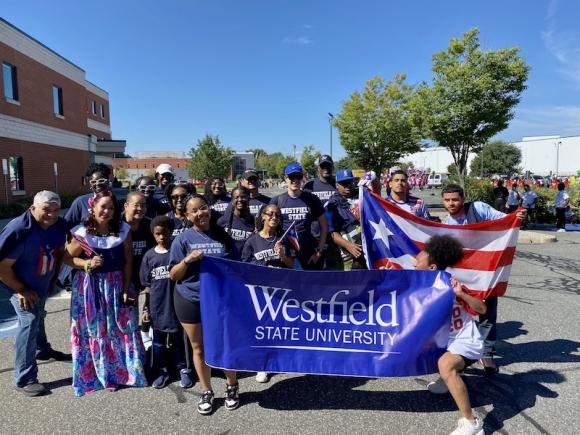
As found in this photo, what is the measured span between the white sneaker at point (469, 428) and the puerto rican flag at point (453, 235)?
1213mm

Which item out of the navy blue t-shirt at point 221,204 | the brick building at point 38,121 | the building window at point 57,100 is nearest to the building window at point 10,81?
the brick building at point 38,121

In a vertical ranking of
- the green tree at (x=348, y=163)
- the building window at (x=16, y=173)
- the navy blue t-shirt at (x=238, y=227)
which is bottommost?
the navy blue t-shirt at (x=238, y=227)

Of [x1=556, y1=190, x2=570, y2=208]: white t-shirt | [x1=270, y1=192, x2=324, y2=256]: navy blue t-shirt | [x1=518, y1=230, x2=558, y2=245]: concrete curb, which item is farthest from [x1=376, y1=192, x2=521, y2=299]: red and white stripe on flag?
[x1=556, y1=190, x2=570, y2=208]: white t-shirt

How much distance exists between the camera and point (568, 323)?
17.5ft

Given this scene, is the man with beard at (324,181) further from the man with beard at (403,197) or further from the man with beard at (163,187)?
the man with beard at (163,187)

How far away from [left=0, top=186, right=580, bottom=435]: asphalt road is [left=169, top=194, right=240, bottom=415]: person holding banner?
148 mm

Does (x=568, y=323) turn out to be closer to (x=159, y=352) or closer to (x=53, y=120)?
(x=159, y=352)

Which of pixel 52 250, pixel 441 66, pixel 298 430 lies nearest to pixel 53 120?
pixel 441 66

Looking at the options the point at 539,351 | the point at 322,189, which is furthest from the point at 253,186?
the point at 539,351

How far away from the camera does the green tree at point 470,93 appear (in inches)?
600

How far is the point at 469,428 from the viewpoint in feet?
9.62

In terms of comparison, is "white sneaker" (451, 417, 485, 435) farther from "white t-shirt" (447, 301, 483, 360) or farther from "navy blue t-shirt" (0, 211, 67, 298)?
"navy blue t-shirt" (0, 211, 67, 298)

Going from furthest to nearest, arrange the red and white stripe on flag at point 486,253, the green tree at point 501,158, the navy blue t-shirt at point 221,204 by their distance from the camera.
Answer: the green tree at point 501,158 → the navy blue t-shirt at point 221,204 → the red and white stripe on flag at point 486,253

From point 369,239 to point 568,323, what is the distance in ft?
10.3
